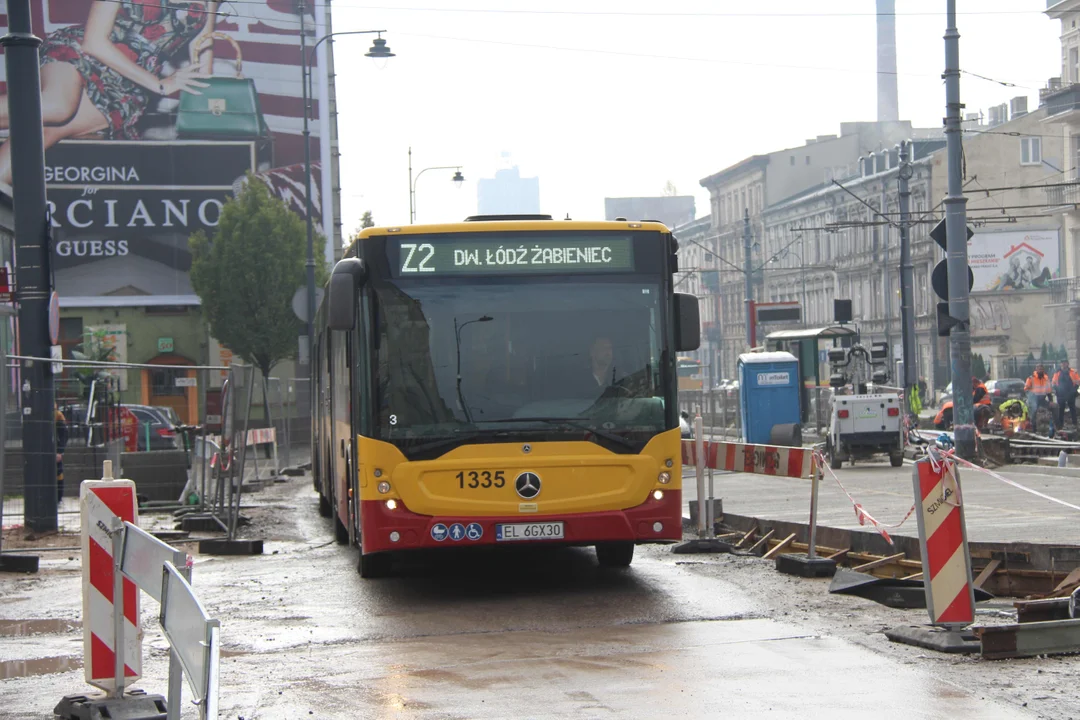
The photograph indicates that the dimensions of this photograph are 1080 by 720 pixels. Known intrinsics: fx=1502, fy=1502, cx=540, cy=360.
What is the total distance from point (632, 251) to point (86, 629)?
19.5 feet

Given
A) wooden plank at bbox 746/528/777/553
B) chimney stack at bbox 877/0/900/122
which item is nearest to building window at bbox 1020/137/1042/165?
chimney stack at bbox 877/0/900/122

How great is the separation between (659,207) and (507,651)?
500 ft

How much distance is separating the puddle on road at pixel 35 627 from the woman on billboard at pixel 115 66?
160ft

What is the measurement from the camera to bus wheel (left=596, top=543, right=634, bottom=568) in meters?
12.5

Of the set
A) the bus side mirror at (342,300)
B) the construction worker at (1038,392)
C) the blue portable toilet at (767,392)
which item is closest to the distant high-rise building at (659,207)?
the construction worker at (1038,392)

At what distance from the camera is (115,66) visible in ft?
185

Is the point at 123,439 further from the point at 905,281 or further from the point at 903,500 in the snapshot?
the point at 905,281

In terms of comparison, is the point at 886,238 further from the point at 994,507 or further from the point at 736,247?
the point at 994,507

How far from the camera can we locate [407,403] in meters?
11.0

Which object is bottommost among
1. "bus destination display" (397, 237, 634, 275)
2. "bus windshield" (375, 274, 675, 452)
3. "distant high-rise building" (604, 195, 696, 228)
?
"bus windshield" (375, 274, 675, 452)

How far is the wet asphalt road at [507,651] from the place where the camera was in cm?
691

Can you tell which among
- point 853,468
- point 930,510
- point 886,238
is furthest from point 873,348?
point 886,238

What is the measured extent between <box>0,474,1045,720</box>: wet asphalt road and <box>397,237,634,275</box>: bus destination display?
2.46 m

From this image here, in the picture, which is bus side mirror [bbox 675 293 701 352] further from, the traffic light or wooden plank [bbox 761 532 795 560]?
the traffic light
